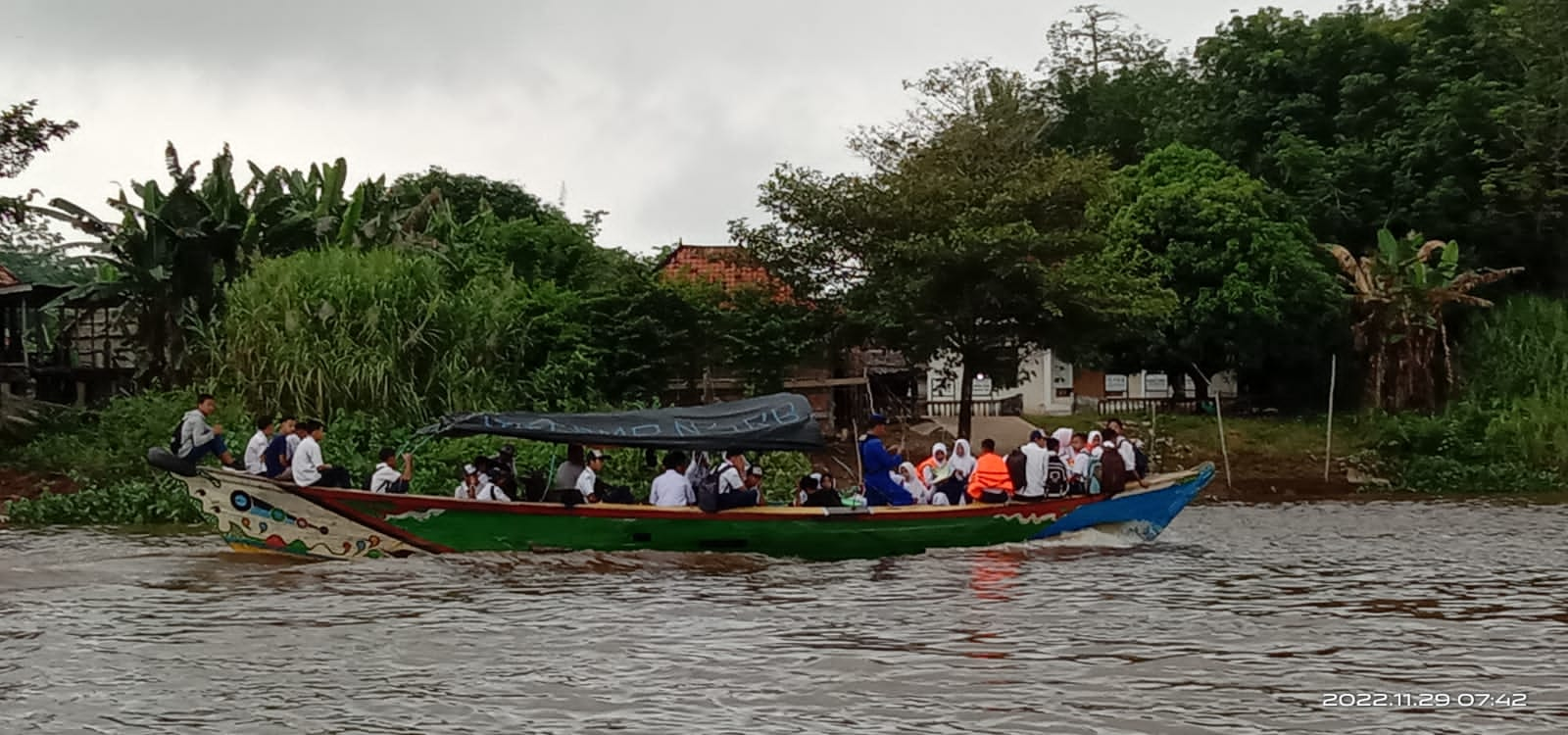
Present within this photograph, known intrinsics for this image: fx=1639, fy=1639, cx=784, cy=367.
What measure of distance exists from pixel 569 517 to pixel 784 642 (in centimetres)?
466

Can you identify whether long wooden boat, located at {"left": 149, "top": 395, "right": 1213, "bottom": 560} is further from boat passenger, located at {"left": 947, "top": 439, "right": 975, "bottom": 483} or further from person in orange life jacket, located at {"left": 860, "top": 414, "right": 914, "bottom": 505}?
boat passenger, located at {"left": 947, "top": 439, "right": 975, "bottom": 483}

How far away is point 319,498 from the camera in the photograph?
16172 mm

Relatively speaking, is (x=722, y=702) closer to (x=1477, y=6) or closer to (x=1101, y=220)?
(x=1101, y=220)

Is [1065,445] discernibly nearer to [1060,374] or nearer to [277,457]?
[277,457]

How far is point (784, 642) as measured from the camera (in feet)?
40.3

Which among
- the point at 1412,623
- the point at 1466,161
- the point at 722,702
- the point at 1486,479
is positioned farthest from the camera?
the point at 1466,161

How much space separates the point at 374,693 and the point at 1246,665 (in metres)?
5.82

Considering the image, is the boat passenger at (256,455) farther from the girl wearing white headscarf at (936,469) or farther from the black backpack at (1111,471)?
the black backpack at (1111,471)

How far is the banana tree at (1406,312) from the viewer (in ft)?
112

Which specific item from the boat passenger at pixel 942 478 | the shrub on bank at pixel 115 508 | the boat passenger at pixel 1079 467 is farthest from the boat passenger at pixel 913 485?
the shrub on bank at pixel 115 508

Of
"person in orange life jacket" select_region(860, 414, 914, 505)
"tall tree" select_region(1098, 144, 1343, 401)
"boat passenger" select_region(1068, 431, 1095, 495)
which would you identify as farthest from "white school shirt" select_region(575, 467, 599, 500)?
"tall tree" select_region(1098, 144, 1343, 401)

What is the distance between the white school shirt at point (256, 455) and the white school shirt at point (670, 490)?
4209 mm

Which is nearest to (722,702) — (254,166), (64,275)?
(254,166)
